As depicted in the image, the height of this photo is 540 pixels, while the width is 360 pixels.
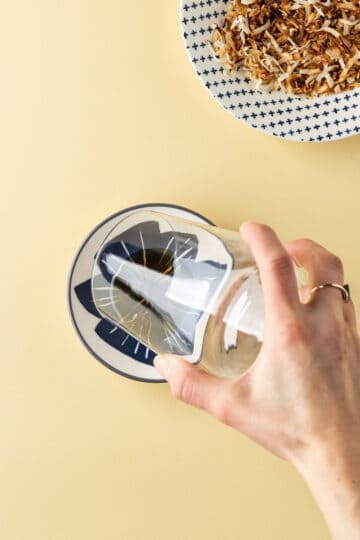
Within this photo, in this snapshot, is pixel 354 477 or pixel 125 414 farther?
pixel 125 414

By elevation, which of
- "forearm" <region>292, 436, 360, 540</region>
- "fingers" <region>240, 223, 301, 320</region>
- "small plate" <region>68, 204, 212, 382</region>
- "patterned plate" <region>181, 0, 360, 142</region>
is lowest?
"forearm" <region>292, 436, 360, 540</region>

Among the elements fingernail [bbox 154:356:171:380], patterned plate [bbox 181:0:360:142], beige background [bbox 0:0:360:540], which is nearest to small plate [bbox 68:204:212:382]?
→ beige background [bbox 0:0:360:540]

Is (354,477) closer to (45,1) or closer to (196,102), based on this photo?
(196,102)

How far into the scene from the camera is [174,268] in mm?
688

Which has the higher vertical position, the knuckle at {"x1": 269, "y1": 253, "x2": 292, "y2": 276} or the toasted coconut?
the toasted coconut

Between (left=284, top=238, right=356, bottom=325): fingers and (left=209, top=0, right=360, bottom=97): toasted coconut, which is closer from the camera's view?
(left=284, top=238, right=356, bottom=325): fingers

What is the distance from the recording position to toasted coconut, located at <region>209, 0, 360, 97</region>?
2.89ft

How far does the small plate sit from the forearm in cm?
32

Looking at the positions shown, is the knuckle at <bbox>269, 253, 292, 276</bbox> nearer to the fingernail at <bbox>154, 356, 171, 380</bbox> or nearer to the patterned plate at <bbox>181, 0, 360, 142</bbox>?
the fingernail at <bbox>154, 356, 171, 380</bbox>

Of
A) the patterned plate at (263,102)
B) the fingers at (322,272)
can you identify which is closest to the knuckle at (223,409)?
the fingers at (322,272)

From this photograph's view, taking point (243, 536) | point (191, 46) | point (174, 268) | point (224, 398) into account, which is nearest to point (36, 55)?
point (191, 46)

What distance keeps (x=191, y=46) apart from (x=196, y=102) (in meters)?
0.08

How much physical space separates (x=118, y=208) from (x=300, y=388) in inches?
17.6

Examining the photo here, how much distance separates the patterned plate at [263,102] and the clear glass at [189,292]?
0.68 ft
